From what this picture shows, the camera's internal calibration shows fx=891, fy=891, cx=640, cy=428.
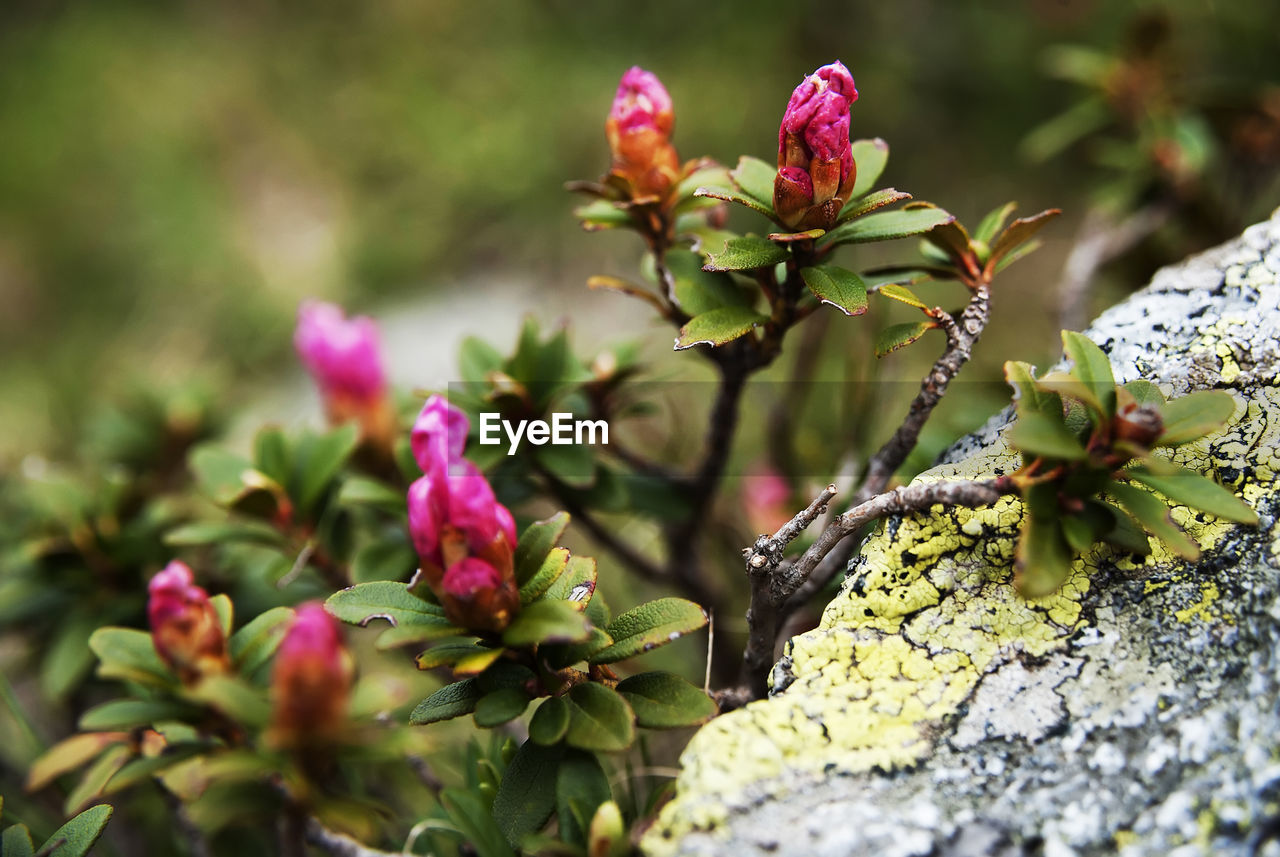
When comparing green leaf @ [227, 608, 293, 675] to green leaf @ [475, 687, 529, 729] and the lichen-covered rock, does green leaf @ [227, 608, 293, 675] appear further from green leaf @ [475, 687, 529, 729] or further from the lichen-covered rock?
the lichen-covered rock

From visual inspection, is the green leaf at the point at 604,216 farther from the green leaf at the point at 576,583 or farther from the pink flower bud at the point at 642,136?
the green leaf at the point at 576,583

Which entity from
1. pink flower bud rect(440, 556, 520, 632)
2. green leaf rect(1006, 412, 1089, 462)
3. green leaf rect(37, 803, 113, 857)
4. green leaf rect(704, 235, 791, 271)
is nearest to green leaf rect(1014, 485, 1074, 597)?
green leaf rect(1006, 412, 1089, 462)

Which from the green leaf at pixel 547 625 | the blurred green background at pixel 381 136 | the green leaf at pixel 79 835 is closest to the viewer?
the green leaf at pixel 547 625

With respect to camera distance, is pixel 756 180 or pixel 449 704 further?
pixel 756 180

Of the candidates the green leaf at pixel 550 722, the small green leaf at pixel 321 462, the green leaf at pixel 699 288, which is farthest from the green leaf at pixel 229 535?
the green leaf at pixel 699 288

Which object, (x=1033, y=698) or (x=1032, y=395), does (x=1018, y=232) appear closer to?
(x=1032, y=395)

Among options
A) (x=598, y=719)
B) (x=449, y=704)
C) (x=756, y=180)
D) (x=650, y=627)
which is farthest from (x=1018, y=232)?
(x=449, y=704)
